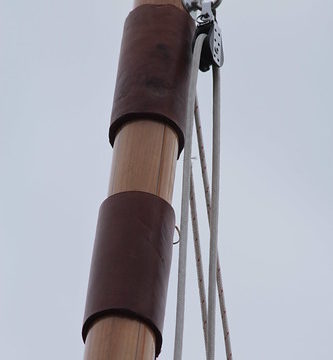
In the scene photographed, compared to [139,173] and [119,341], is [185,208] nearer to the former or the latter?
[139,173]

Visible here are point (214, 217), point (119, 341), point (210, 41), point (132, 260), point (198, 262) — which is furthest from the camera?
point (198, 262)

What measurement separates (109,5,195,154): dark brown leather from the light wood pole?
0.12ft

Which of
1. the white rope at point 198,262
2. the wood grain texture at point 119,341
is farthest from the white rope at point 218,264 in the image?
the wood grain texture at point 119,341

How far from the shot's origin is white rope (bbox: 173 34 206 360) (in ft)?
8.89

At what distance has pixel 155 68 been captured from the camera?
311 cm

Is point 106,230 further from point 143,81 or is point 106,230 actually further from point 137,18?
point 137,18

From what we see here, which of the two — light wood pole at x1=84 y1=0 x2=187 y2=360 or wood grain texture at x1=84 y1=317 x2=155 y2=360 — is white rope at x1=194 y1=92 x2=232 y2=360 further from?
wood grain texture at x1=84 y1=317 x2=155 y2=360

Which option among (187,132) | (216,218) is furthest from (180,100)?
(216,218)

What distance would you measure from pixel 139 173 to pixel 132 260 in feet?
0.85

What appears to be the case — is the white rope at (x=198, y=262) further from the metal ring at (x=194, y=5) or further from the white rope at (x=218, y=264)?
the metal ring at (x=194, y=5)

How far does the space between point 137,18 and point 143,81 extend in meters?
0.27

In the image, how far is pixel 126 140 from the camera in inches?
117

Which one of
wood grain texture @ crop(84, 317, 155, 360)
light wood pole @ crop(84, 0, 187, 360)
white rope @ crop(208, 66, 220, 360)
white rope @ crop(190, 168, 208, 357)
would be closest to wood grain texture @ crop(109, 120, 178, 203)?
light wood pole @ crop(84, 0, 187, 360)

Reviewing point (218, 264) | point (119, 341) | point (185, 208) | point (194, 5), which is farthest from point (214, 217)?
point (194, 5)
